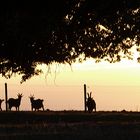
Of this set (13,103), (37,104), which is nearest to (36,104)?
(37,104)

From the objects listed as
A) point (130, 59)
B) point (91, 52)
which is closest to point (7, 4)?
point (91, 52)

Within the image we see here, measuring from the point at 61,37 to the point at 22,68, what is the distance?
4764 mm

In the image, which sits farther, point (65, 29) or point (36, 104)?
point (36, 104)

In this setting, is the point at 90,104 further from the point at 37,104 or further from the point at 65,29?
the point at 65,29

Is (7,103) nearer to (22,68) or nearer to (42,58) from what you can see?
(22,68)

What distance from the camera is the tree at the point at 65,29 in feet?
59.5

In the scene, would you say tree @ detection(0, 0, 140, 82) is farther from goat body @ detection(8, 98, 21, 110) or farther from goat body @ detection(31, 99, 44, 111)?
goat body @ detection(31, 99, 44, 111)

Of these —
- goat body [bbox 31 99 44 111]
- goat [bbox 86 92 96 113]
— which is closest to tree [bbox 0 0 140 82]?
goat [bbox 86 92 96 113]

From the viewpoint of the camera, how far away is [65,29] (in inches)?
789

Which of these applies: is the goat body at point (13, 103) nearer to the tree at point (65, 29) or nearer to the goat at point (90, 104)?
the goat at point (90, 104)

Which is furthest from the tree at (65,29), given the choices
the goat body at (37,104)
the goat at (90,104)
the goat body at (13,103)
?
the goat body at (37,104)

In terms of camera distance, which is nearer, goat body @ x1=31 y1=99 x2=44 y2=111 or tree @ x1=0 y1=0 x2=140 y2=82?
tree @ x1=0 y1=0 x2=140 y2=82

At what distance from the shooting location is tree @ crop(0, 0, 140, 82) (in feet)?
59.5

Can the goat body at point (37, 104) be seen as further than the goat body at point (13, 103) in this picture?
Yes
